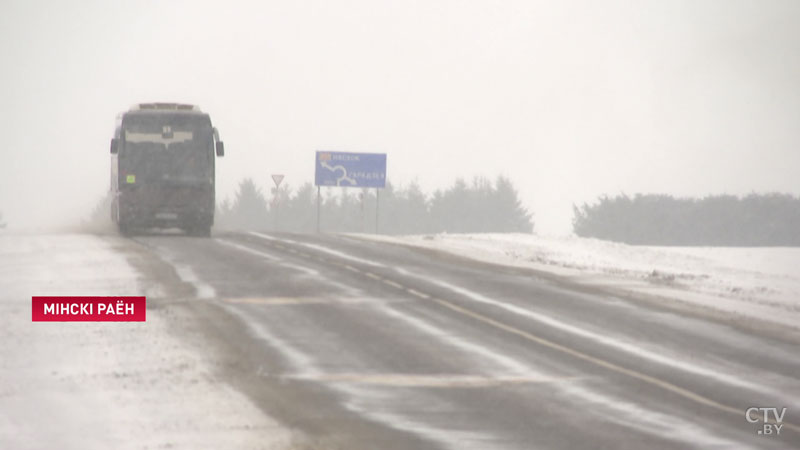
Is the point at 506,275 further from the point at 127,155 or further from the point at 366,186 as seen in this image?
the point at 366,186

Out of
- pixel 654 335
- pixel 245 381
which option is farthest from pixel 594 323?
pixel 245 381

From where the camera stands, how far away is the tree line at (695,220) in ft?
356

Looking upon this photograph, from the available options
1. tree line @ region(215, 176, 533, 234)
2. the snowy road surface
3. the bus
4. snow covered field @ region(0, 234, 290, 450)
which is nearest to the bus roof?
the bus

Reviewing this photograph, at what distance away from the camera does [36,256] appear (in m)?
28.5

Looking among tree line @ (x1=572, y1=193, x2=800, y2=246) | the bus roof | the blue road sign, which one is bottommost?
tree line @ (x1=572, y1=193, x2=800, y2=246)

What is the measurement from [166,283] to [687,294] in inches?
A: 402

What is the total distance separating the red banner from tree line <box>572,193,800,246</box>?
311 ft

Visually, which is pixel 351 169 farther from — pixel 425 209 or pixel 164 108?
pixel 425 209

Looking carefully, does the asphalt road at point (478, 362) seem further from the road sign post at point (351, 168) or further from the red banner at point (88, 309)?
the road sign post at point (351, 168)

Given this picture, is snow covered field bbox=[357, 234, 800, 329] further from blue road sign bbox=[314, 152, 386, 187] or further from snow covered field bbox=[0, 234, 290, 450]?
blue road sign bbox=[314, 152, 386, 187]

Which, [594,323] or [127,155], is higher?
[127,155]

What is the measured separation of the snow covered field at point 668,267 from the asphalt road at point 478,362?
6.44 feet

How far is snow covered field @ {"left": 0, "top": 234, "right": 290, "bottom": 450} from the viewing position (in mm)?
9922

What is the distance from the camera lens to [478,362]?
14.5 meters
